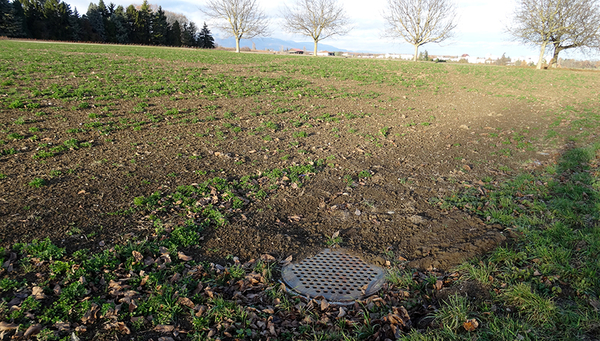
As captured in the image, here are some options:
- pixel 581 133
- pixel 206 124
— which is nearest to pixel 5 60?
pixel 206 124

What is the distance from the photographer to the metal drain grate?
3.56 m

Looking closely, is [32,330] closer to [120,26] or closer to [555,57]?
[555,57]

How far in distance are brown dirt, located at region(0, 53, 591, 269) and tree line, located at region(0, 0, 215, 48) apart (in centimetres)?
5150

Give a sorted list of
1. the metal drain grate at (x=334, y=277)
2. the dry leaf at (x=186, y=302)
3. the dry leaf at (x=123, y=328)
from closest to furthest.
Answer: the dry leaf at (x=123, y=328)
the dry leaf at (x=186, y=302)
the metal drain grate at (x=334, y=277)

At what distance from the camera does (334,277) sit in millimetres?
3777

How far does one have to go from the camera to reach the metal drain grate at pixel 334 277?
3.56 meters

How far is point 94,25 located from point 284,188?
213ft

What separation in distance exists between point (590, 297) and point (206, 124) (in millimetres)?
8129

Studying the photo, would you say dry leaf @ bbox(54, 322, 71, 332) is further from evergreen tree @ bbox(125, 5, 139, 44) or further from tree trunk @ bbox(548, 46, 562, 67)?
evergreen tree @ bbox(125, 5, 139, 44)

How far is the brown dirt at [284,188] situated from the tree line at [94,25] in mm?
51503

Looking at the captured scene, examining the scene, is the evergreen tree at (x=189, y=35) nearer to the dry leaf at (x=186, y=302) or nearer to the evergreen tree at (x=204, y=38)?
the evergreen tree at (x=204, y=38)

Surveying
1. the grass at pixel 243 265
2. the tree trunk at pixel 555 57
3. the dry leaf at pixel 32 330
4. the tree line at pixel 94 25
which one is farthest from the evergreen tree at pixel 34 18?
Result: the tree trunk at pixel 555 57

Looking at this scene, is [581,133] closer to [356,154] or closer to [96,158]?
[356,154]

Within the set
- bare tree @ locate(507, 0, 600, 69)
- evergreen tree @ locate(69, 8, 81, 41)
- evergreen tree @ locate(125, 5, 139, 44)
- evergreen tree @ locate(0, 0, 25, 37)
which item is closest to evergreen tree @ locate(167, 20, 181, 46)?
evergreen tree @ locate(125, 5, 139, 44)
